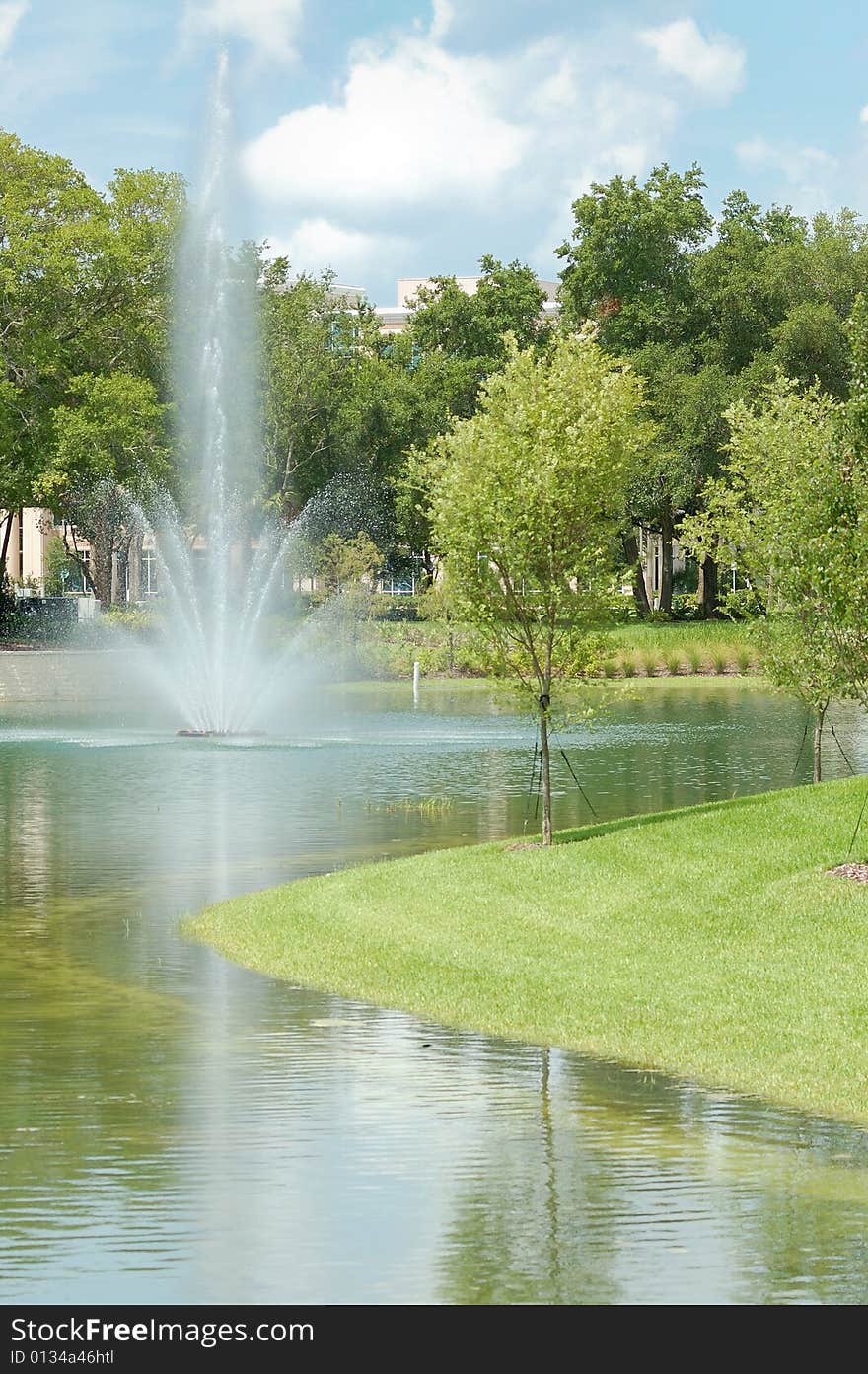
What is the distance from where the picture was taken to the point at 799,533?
20375 mm

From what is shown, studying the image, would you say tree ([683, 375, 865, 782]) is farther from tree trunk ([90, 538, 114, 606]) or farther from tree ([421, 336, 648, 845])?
tree trunk ([90, 538, 114, 606])

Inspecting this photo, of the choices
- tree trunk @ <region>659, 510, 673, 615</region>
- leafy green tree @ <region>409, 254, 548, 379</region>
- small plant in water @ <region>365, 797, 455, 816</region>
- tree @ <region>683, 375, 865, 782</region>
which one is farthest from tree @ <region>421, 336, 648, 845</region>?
leafy green tree @ <region>409, 254, 548, 379</region>

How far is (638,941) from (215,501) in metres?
35.8

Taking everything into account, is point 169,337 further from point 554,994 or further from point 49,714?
point 554,994

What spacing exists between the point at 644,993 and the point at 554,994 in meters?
0.72

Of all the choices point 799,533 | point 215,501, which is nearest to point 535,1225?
point 799,533

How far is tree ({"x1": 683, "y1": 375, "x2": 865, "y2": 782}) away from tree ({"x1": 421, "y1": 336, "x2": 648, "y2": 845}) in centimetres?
236

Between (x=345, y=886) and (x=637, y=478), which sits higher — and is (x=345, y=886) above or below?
below

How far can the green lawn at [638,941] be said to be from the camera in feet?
41.3

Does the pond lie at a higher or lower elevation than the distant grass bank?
lower

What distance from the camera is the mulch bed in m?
16.8

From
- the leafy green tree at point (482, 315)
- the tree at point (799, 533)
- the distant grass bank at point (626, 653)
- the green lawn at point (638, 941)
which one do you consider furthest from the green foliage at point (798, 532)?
the leafy green tree at point (482, 315)

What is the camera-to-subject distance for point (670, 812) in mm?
22344

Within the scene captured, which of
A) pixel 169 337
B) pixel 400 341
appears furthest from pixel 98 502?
pixel 400 341
